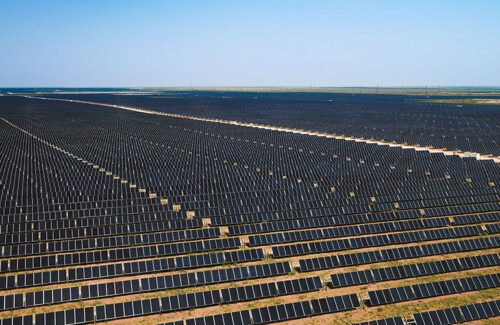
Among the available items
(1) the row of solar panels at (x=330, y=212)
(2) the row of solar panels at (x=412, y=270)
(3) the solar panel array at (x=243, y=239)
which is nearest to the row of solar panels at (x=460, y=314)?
(3) the solar panel array at (x=243, y=239)

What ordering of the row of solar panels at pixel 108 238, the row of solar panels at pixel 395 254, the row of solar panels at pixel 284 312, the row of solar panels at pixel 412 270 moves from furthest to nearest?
the row of solar panels at pixel 108 238 < the row of solar panels at pixel 395 254 < the row of solar panels at pixel 412 270 < the row of solar panels at pixel 284 312

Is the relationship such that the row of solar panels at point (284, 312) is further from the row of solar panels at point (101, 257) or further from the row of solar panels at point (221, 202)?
the row of solar panels at point (221, 202)

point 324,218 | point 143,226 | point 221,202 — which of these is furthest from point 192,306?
point 221,202

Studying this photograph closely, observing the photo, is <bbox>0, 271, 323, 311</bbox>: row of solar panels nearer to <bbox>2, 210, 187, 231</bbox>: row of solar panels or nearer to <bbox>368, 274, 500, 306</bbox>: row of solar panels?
<bbox>368, 274, 500, 306</bbox>: row of solar panels

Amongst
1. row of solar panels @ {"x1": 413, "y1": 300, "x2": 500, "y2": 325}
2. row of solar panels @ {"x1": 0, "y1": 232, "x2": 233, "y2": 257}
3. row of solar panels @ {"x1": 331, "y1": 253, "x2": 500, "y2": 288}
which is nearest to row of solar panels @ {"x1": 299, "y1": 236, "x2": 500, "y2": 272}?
row of solar panels @ {"x1": 331, "y1": 253, "x2": 500, "y2": 288}

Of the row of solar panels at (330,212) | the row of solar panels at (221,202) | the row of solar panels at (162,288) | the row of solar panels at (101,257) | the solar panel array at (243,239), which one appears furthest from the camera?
the row of solar panels at (330,212)

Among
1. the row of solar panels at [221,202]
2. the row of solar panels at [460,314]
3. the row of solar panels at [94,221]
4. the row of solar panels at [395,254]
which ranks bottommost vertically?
the row of solar panels at [460,314]

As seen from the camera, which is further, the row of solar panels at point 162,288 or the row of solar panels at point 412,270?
the row of solar panels at point 412,270
